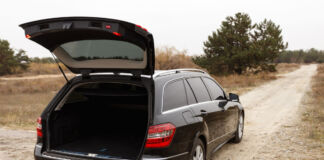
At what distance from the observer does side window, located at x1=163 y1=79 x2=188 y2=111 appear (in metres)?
3.67

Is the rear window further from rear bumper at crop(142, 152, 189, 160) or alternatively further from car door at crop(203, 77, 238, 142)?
car door at crop(203, 77, 238, 142)

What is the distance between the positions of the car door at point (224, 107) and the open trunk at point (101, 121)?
44.5 inches

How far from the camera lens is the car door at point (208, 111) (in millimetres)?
4312

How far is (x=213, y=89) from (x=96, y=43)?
93.5 inches

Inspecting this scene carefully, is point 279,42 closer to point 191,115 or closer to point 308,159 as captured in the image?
point 308,159

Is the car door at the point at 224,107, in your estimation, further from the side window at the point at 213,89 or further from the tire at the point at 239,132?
the tire at the point at 239,132

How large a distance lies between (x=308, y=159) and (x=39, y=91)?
1980cm

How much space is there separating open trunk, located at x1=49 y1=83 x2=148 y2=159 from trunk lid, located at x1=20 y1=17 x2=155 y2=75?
653mm

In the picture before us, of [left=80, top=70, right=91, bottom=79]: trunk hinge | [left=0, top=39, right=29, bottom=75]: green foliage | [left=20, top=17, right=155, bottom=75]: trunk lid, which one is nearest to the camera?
[left=20, top=17, right=155, bottom=75]: trunk lid

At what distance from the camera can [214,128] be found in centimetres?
466

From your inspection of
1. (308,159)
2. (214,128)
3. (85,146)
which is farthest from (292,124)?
(85,146)

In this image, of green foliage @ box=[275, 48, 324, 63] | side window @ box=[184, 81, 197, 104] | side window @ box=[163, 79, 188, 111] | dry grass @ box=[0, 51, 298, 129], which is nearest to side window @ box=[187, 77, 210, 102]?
side window @ box=[184, 81, 197, 104]

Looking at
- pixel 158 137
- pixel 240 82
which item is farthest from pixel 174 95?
pixel 240 82

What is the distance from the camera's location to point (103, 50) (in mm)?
3861
